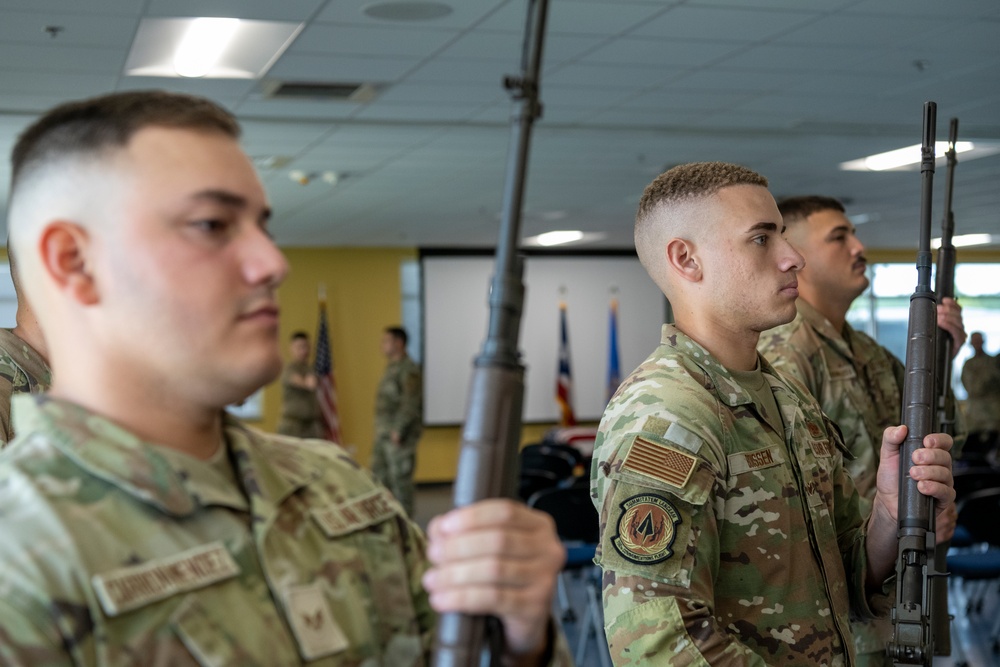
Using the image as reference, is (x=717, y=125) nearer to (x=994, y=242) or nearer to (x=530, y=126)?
(x=530, y=126)

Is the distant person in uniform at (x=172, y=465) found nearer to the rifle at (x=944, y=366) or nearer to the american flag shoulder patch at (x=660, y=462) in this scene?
the american flag shoulder patch at (x=660, y=462)

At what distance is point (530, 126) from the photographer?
1021mm

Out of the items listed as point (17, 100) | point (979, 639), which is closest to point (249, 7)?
point (17, 100)

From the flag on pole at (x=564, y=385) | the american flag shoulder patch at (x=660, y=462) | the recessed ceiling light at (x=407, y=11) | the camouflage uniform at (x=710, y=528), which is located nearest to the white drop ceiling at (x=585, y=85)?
the recessed ceiling light at (x=407, y=11)

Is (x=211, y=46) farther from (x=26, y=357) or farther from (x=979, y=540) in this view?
(x=979, y=540)

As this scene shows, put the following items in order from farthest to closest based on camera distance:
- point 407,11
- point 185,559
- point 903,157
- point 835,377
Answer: point 903,157 < point 407,11 < point 835,377 < point 185,559

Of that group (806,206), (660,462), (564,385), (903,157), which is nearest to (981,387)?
(564,385)

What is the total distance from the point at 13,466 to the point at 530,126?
0.58 metres

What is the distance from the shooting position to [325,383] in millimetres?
12797

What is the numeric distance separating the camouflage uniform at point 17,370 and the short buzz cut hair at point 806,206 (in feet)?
7.39

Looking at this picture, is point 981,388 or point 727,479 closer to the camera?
point 727,479

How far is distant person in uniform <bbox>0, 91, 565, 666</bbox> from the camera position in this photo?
3.13 feet

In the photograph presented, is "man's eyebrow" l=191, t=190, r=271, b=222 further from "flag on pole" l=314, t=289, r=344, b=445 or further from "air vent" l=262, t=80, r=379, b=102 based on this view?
"flag on pole" l=314, t=289, r=344, b=445

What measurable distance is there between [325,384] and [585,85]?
24.4ft
